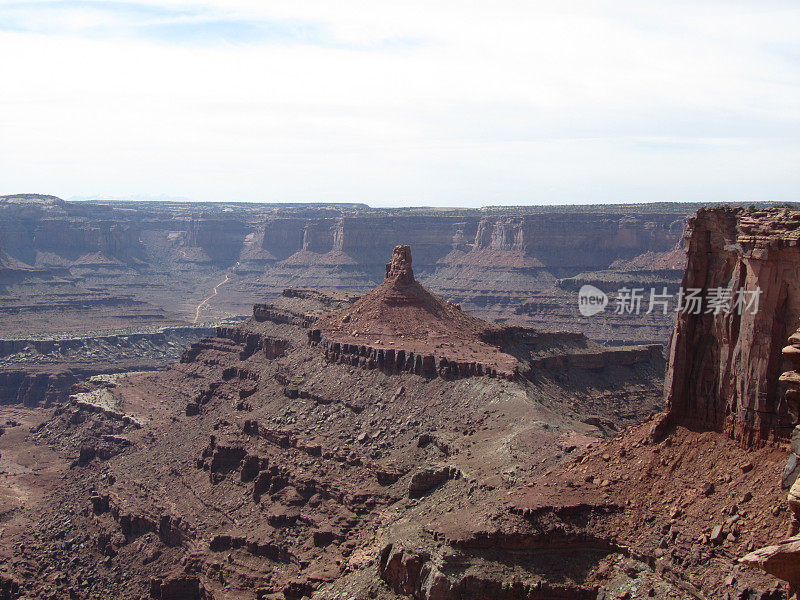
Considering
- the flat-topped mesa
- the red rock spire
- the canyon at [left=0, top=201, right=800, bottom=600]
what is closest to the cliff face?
the canyon at [left=0, top=201, right=800, bottom=600]

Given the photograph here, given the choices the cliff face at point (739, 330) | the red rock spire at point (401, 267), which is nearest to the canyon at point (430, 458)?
the cliff face at point (739, 330)

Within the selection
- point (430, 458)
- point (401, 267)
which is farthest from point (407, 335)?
point (430, 458)

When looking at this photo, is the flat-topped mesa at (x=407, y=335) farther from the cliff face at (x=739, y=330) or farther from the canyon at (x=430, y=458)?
the cliff face at (x=739, y=330)

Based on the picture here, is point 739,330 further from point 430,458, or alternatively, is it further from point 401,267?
point 401,267

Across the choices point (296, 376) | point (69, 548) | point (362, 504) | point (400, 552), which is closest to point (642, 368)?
point (296, 376)

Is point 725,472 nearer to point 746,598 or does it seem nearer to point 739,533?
point 739,533

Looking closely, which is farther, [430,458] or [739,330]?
[430,458]
